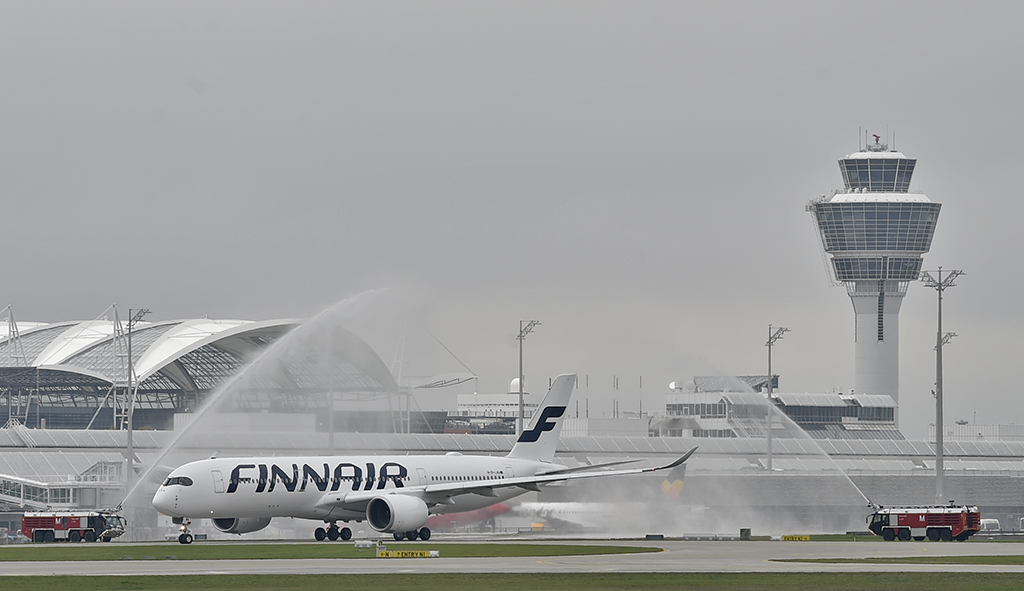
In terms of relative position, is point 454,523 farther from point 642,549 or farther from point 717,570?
point 717,570

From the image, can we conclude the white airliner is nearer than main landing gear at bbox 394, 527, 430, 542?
Yes

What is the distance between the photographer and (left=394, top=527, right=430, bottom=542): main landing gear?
75.4 metres

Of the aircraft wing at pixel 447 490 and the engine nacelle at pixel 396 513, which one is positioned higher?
the aircraft wing at pixel 447 490

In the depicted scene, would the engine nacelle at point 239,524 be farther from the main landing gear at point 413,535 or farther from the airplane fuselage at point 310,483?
the main landing gear at point 413,535

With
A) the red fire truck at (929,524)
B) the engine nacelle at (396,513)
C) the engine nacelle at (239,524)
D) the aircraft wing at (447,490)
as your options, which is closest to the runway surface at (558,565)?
the engine nacelle at (396,513)

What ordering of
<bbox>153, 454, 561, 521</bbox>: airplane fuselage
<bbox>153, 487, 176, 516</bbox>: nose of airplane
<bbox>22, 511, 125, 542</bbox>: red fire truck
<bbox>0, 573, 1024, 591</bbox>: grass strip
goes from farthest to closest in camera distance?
<bbox>22, 511, 125, 542</bbox>: red fire truck < <bbox>153, 454, 561, 521</bbox>: airplane fuselage < <bbox>153, 487, 176, 516</bbox>: nose of airplane < <bbox>0, 573, 1024, 591</bbox>: grass strip

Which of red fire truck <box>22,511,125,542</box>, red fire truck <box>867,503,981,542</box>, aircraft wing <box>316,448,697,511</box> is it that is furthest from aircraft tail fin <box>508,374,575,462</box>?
red fire truck <box>22,511,125,542</box>

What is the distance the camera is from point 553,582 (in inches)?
1799

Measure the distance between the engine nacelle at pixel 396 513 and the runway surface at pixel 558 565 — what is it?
8.58m

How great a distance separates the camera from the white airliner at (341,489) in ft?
236

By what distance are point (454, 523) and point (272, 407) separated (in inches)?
2267

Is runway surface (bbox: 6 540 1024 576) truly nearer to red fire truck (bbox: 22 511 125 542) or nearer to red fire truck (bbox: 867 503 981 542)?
red fire truck (bbox: 867 503 981 542)

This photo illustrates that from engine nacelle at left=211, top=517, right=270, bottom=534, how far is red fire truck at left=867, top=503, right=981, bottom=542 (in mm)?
31331

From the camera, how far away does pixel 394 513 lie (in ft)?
240
